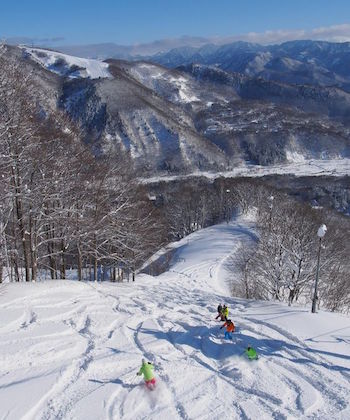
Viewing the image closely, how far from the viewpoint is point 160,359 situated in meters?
13.4

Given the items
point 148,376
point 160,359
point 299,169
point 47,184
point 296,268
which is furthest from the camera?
point 299,169

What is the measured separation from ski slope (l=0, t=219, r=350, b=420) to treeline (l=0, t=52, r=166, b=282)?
3.36 m

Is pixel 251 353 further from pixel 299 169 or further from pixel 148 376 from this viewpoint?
pixel 299 169

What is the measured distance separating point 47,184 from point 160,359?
33.8 feet

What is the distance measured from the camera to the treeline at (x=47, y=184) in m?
17.4

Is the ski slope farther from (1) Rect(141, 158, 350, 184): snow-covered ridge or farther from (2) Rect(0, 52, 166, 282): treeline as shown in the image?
(1) Rect(141, 158, 350, 184): snow-covered ridge

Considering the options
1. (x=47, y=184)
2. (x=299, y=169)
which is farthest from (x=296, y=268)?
(x=299, y=169)

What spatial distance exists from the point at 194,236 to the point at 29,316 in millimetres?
44035

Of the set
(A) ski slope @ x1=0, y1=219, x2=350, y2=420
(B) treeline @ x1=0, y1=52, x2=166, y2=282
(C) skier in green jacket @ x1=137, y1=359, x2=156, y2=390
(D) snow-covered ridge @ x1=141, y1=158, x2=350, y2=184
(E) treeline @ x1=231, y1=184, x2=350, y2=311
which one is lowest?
(D) snow-covered ridge @ x1=141, y1=158, x2=350, y2=184

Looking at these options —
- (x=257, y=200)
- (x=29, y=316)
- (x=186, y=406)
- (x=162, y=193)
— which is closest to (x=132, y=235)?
(x=29, y=316)

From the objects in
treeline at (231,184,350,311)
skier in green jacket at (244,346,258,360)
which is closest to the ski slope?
skier in green jacket at (244,346,258,360)

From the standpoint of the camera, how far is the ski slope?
10832 mm

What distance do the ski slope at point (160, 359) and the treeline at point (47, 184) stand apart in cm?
336

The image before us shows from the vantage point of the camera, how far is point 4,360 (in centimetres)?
1250
